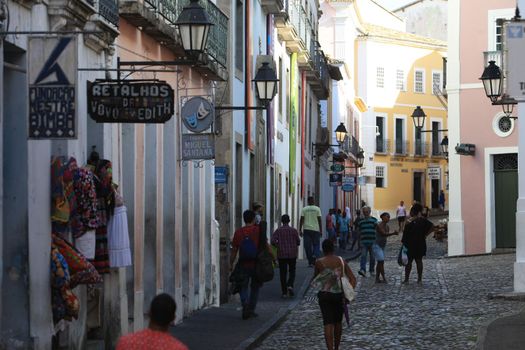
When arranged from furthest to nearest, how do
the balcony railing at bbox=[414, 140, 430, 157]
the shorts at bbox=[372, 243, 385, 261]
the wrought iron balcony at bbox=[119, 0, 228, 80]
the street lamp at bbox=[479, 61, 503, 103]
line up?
1. the balcony railing at bbox=[414, 140, 430, 157]
2. the shorts at bbox=[372, 243, 385, 261]
3. the street lamp at bbox=[479, 61, 503, 103]
4. the wrought iron balcony at bbox=[119, 0, 228, 80]

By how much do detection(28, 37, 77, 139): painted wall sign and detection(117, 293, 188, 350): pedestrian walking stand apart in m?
3.38

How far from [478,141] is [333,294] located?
2527cm

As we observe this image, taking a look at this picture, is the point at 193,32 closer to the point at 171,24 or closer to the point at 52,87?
the point at 171,24

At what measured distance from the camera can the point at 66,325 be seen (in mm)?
13156

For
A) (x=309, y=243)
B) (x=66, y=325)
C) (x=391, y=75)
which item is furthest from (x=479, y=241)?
(x=391, y=75)

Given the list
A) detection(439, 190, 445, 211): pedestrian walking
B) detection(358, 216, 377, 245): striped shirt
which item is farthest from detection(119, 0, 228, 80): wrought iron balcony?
detection(439, 190, 445, 211): pedestrian walking

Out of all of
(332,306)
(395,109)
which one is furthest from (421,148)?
(332,306)

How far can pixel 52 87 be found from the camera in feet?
35.5

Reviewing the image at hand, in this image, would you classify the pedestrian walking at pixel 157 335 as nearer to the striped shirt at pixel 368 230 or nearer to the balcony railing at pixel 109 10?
the balcony railing at pixel 109 10

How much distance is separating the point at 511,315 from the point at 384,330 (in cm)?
226

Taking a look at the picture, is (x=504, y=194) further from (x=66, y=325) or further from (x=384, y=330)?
(x=66, y=325)

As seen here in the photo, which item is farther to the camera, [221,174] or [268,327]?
[221,174]

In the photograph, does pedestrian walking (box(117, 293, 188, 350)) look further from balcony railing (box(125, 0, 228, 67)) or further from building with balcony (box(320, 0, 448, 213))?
building with balcony (box(320, 0, 448, 213))

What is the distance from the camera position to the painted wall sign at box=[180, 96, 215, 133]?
1922cm
